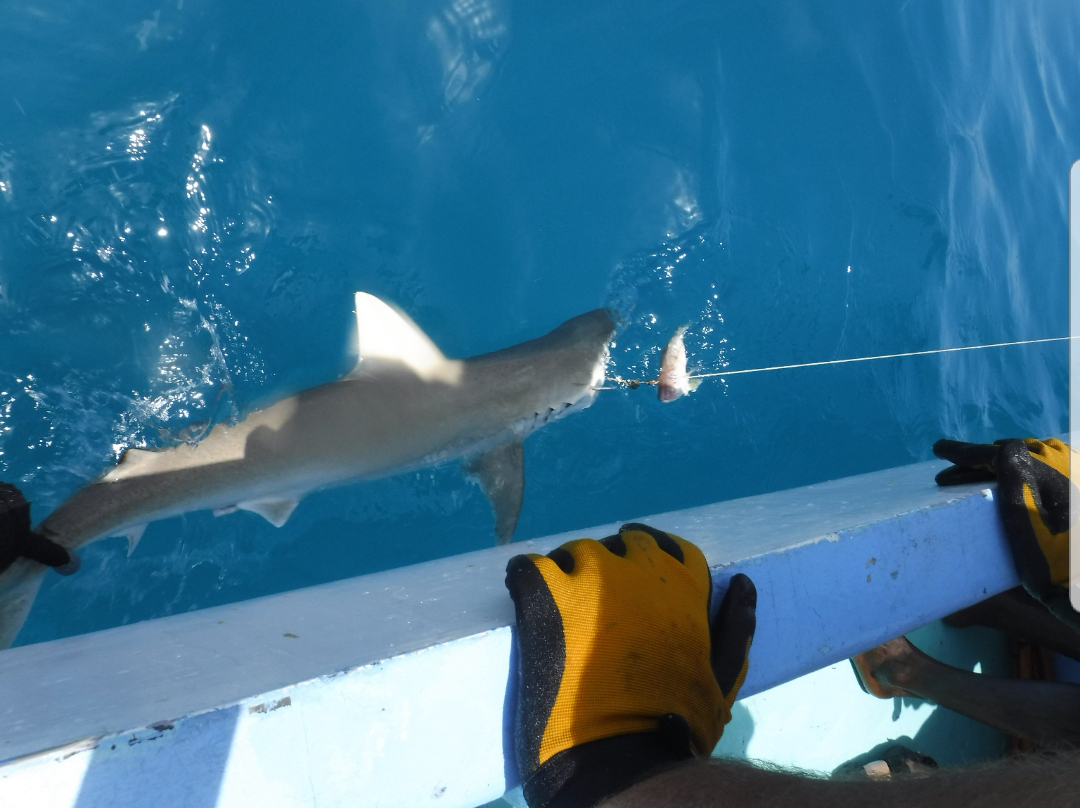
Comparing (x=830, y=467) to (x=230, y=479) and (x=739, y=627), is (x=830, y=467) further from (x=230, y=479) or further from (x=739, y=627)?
(x=230, y=479)

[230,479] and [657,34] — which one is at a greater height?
[657,34]

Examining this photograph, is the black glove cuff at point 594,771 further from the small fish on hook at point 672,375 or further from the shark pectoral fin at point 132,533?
the shark pectoral fin at point 132,533

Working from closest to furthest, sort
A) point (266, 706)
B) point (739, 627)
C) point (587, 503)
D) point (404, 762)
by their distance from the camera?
1. point (266, 706)
2. point (404, 762)
3. point (739, 627)
4. point (587, 503)

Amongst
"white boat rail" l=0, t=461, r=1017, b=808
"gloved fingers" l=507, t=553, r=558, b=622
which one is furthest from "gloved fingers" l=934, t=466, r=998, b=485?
"gloved fingers" l=507, t=553, r=558, b=622

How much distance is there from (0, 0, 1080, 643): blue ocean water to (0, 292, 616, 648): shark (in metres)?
0.36

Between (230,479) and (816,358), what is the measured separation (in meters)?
4.15

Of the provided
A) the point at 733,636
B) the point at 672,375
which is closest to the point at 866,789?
the point at 733,636

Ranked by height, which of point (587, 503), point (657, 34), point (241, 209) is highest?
point (657, 34)

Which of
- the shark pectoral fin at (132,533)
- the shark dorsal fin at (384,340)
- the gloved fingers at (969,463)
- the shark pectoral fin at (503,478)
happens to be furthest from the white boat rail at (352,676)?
the shark pectoral fin at (503,478)

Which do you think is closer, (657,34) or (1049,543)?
(1049,543)

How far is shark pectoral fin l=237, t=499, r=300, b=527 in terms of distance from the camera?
319 centimetres

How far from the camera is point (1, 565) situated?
246 centimetres

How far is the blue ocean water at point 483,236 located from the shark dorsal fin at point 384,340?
575 millimetres

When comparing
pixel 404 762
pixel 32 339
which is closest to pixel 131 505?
pixel 32 339
